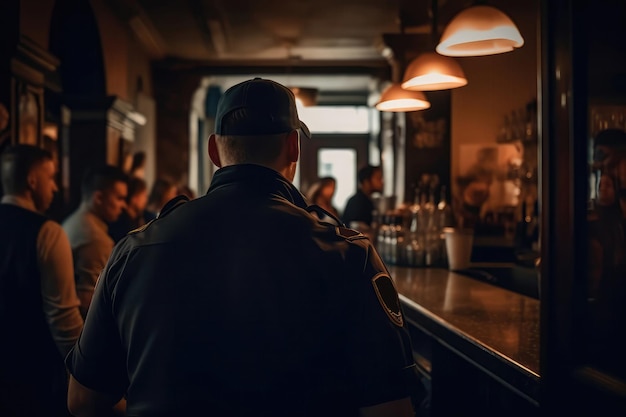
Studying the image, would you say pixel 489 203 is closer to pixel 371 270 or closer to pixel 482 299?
pixel 482 299

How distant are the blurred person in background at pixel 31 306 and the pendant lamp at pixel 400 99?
2512 millimetres

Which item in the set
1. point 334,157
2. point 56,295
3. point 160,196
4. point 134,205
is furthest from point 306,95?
point 334,157

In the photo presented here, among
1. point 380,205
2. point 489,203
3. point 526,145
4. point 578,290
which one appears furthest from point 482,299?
point 380,205

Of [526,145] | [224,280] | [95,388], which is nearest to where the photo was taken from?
[224,280]

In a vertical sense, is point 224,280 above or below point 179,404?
above

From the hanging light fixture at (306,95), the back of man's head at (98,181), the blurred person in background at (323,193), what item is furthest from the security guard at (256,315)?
the hanging light fixture at (306,95)

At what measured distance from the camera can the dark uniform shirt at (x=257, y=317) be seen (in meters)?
1.31

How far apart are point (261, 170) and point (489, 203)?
648 cm

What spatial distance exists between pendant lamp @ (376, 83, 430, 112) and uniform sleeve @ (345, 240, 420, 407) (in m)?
3.30

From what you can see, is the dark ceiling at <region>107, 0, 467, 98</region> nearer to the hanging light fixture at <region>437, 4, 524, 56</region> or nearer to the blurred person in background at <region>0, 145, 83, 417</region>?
the hanging light fixture at <region>437, 4, 524, 56</region>

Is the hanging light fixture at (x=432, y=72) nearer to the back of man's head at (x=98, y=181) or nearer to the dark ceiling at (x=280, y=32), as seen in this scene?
the back of man's head at (x=98, y=181)

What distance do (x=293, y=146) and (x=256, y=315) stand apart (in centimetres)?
37

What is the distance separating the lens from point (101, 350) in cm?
142

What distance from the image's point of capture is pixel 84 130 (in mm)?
6762
